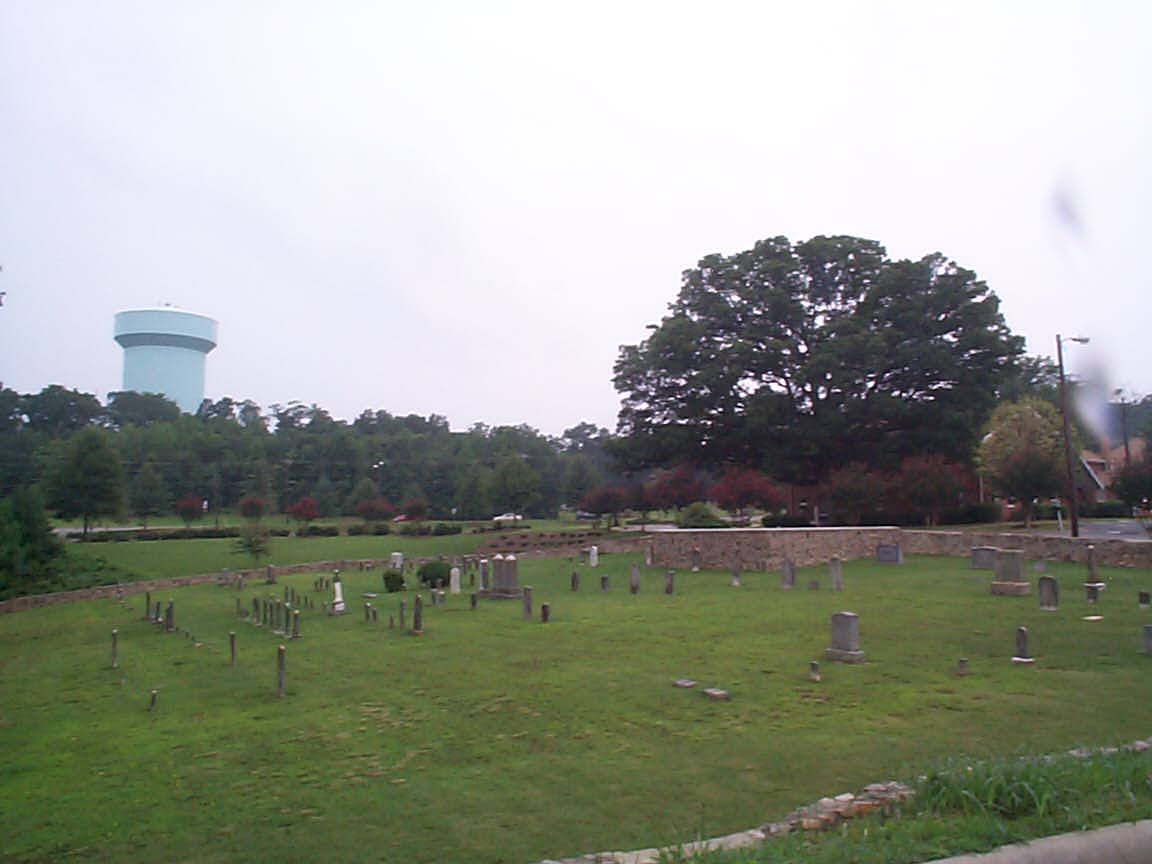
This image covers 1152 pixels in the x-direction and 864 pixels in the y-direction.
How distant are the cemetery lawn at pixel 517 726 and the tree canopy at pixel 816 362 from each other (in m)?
27.6

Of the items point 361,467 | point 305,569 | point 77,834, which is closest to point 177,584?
point 305,569

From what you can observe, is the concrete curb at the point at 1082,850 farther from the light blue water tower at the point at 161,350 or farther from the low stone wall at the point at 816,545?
the light blue water tower at the point at 161,350

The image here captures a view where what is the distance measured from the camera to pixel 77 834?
23.7 feet

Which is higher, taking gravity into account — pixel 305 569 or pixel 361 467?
pixel 361 467

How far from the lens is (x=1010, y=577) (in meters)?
20.5

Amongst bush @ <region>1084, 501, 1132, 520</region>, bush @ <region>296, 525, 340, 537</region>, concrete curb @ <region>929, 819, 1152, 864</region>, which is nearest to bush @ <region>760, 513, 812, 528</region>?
bush @ <region>1084, 501, 1132, 520</region>

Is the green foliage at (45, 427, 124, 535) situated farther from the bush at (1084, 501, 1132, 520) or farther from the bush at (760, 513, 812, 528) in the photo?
the bush at (1084, 501, 1132, 520)

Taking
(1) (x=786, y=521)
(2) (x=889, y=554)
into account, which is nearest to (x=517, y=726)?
(2) (x=889, y=554)

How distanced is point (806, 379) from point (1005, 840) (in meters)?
43.1

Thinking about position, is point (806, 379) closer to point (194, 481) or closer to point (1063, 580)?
point (1063, 580)

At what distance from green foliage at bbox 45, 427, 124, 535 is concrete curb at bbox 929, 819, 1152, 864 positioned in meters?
48.8

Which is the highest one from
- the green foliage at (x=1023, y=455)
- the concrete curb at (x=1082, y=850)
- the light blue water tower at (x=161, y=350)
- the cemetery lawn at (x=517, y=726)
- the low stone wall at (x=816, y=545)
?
the light blue water tower at (x=161, y=350)

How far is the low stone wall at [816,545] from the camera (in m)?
27.8

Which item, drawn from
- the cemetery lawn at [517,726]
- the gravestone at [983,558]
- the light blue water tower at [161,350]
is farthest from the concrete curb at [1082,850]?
the light blue water tower at [161,350]
